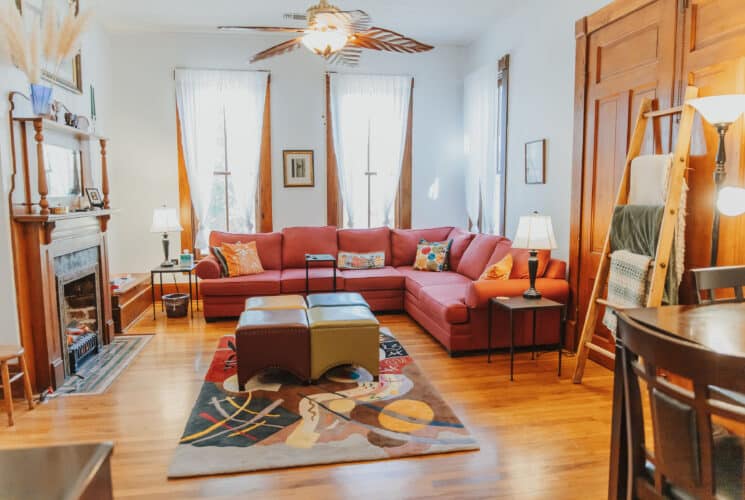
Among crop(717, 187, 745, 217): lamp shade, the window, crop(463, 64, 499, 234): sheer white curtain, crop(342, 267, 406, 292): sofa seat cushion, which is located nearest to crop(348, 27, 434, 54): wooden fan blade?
crop(717, 187, 745, 217): lamp shade

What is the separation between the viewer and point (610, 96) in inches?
148

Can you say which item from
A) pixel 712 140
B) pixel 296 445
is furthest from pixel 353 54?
pixel 296 445

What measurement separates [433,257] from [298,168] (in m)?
2.03

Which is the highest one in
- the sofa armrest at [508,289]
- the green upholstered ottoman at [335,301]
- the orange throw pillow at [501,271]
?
the orange throw pillow at [501,271]

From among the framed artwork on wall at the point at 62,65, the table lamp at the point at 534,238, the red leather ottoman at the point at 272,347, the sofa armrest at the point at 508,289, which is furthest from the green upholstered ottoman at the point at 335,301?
the framed artwork on wall at the point at 62,65

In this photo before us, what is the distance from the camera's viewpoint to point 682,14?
3.06 m

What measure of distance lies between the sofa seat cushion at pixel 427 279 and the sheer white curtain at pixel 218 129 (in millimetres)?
2252

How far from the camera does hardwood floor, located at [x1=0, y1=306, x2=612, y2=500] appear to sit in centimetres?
231

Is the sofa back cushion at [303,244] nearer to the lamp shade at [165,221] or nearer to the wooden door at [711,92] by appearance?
the lamp shade at [165,221]

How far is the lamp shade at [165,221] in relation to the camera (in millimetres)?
5496

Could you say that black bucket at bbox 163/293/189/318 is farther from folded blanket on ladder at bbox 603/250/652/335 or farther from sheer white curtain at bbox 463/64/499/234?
folded blanket on ladder at bbox 603/250/652/335

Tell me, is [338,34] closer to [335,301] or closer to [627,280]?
[335,301]

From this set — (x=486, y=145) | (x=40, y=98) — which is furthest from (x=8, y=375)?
(x=486, y=145)

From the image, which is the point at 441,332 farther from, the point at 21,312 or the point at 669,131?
the point at 21,312
